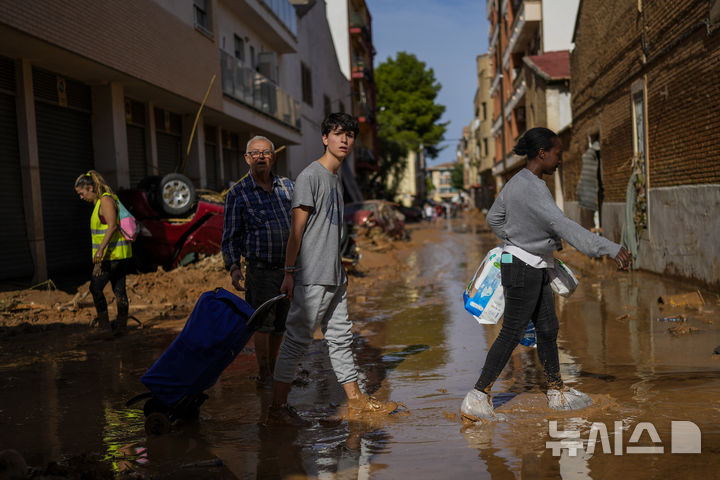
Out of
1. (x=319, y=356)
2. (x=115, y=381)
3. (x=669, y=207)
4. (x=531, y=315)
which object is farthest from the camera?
(x=669, y=207)

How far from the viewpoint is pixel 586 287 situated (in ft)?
37.7

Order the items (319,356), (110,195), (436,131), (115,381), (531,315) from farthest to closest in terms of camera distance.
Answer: (436,131) < (110,195) < (319,356) < (115,381) < (531,315)

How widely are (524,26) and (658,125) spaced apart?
20.8m

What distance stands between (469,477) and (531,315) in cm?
132

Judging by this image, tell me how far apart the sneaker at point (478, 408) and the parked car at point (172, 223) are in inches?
346

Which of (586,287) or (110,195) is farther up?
(110,195)

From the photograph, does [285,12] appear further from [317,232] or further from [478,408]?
[478,408]

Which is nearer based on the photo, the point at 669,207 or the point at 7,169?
the point at 7,169

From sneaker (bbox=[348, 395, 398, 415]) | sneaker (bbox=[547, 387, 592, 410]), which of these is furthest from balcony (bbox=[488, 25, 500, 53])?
sneaker (bbox=[348, 395, 398, 415])

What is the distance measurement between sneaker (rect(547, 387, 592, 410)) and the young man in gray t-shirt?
103 centimetres

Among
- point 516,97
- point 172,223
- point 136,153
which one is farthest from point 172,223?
point 516,97

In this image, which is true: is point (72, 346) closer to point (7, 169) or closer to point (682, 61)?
point (7, 169)

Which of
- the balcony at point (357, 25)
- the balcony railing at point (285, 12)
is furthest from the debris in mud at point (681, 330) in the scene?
the balcony at point (357, 25)

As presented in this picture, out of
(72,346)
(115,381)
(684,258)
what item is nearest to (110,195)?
(72,346)
